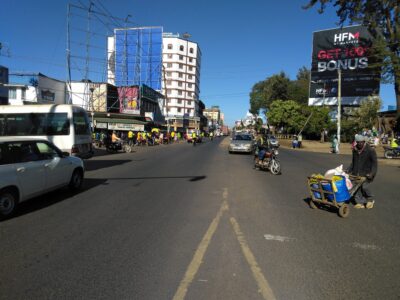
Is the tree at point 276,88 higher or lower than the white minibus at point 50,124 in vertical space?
higher

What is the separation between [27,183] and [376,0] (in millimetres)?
37519

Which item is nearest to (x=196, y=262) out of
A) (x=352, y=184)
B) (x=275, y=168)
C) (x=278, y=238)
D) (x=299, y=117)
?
(x=278, y=238)

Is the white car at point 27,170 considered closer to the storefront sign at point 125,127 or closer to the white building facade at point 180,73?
the storefront sign at point 125,127

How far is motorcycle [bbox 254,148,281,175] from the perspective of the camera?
14.3m

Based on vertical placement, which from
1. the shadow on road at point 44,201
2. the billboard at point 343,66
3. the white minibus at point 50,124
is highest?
the billboard at point 343,66

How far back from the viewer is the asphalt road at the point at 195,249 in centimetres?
387

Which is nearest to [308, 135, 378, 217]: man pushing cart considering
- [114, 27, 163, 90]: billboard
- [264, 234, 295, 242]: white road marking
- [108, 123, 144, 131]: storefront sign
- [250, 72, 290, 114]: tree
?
[264, 234, 295, 242]: white road marking

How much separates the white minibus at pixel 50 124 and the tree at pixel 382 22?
2672 centimetres

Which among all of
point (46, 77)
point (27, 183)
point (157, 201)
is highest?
point (46, 77)

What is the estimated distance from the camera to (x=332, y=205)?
7359 millimetres

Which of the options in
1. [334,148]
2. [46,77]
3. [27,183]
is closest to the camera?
[27,183]

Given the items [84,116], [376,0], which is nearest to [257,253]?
[84,116]

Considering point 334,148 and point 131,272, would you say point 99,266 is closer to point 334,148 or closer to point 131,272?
point 131,272

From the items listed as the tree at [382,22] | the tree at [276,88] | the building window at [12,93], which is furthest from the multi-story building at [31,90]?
the tree at [276,88]
